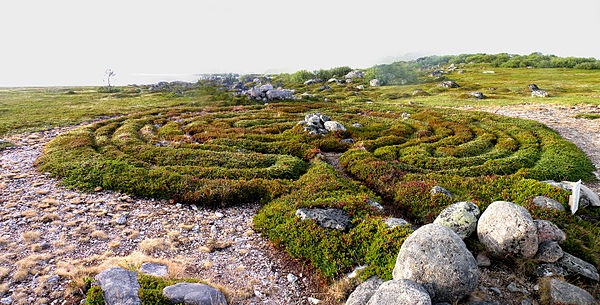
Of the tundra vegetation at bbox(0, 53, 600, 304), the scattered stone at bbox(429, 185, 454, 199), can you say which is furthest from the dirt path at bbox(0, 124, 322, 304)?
the scattered stone at bbox(429, 185, 454, 199)

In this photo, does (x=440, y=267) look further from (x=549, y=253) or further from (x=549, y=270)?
(x=549, y=253)

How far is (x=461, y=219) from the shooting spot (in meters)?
11.2

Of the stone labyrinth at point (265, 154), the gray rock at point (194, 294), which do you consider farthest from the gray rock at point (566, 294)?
the stone labyrinth at point (265, 154)

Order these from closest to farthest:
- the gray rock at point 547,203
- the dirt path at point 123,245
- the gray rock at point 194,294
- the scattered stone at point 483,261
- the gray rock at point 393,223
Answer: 1. the gray rock at point 194,294
2. the dirt path at point 123,245
3. the scattered stone at point 483,261
4. the gray rock at point 393,223
5. the gray rock at point 547,203

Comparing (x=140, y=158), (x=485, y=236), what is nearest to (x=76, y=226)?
(x=140, y=158)

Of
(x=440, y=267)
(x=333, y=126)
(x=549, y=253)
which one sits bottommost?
(x=549, y=253)

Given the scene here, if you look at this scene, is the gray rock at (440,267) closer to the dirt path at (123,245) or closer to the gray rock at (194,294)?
the dirt path at (123,245)

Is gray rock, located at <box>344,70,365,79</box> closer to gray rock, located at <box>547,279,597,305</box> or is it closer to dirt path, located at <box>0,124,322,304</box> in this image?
dirt path, located at <box>0,124,322,304</box>

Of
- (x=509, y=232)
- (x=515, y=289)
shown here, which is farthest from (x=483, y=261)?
(x=509, y=232)

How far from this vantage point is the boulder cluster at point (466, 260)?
7.72 metres

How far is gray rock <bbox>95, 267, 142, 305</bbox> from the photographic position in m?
7.85

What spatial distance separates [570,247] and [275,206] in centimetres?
1215

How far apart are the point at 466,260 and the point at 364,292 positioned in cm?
308

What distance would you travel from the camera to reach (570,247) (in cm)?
1062
